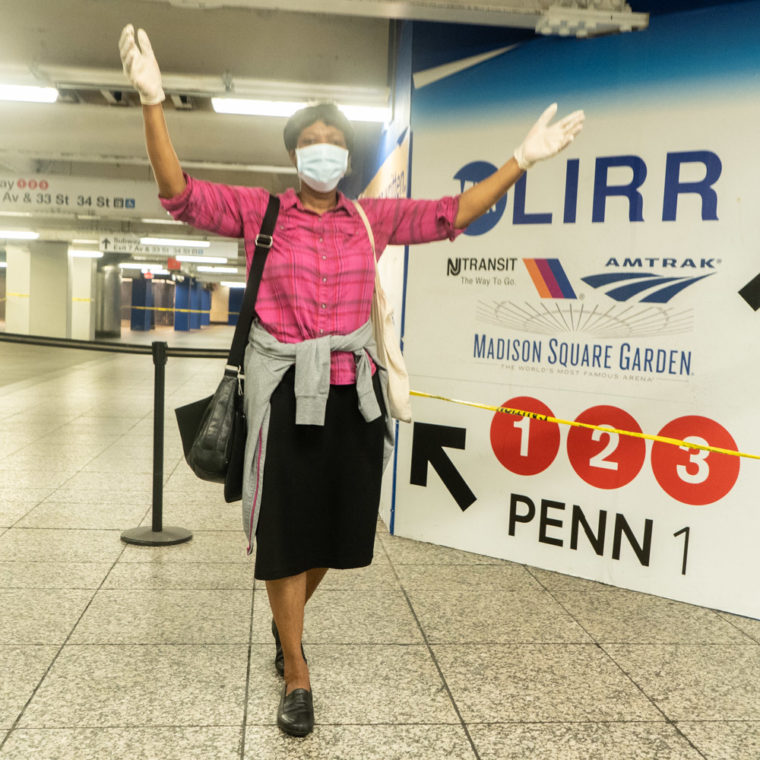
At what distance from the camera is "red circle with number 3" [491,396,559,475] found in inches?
139

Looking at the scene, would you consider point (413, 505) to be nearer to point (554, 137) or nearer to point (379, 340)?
point (379, 340)

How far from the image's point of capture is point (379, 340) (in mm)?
2293

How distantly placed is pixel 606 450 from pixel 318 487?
1700 millimetres

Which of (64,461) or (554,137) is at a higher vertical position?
(554,137)

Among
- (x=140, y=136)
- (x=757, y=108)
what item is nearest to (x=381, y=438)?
(x=757, y=108)

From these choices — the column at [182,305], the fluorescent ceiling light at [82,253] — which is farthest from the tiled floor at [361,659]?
the column at [182,305]

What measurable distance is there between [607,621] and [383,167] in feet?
10.0

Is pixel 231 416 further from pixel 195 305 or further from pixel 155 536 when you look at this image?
pixel 195 305

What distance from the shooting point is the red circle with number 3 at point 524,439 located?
3535 millimetres

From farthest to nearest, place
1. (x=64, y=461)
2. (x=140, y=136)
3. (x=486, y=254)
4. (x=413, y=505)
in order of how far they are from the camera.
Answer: (x=140, y=136) → (x=64, y=461) → (x=413, y=505) → (x=486, y=254)

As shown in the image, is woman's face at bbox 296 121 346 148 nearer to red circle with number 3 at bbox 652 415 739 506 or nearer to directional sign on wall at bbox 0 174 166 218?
red circle with number 3 at bbox 652 415 739 506

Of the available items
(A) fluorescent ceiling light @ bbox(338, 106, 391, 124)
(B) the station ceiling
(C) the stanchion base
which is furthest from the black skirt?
(A) fluorescent ceiling light @ bbox(338, 106, 391, 124)

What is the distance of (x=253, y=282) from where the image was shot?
2.10 m

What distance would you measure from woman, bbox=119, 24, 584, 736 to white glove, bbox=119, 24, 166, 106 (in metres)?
0.25
